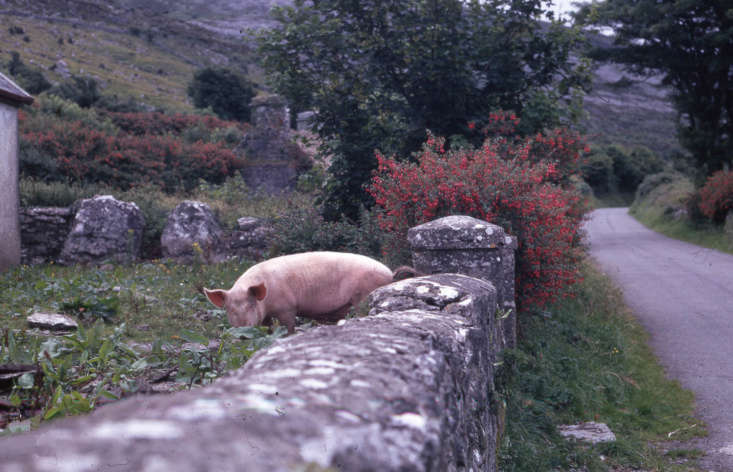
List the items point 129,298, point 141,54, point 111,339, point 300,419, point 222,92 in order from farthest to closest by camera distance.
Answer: point 141,54
point 222,92
point 129,298
point 111,339
point 300,419

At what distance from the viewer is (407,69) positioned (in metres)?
9.31

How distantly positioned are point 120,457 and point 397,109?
882 centimetres

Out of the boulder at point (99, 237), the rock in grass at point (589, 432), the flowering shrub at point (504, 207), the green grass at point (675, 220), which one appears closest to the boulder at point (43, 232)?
the boulder at point (99, 237)

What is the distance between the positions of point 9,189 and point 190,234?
3.19m

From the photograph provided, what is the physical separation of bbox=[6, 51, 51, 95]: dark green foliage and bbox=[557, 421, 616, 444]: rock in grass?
30.2 m

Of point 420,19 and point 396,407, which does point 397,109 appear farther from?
point 396,407

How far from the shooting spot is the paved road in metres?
5.06

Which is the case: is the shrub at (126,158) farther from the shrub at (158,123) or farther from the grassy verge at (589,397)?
the grassy verge at (589,397)

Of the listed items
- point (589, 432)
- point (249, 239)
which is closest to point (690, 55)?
point (249, 239)

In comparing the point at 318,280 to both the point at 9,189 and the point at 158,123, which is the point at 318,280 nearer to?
the point at 9,189

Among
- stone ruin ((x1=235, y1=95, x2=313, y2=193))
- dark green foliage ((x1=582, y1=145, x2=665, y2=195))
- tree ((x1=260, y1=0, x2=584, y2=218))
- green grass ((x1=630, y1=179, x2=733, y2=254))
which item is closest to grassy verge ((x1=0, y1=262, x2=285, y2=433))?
tree ((x1=260, y1=0, x2=584, y2=218))

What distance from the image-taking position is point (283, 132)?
62.3 feet

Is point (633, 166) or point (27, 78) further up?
point (27, 78)

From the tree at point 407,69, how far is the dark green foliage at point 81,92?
842 inches
